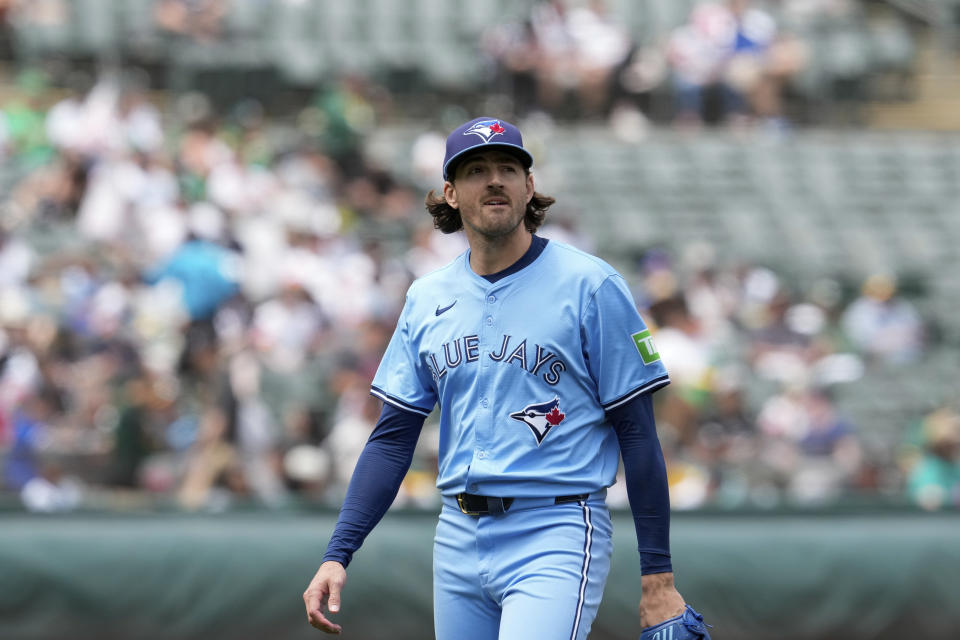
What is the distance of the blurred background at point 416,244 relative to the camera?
7852mm

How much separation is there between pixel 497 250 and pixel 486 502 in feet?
2.10

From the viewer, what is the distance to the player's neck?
11.5 feet

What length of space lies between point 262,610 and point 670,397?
3.23m

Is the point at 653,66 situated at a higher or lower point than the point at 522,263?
higher

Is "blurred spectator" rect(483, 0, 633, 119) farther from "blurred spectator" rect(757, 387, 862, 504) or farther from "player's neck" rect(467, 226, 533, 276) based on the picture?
"player's neck" rect(467, 226, 533, 276)

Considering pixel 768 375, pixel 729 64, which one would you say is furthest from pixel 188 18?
pixel 768 375

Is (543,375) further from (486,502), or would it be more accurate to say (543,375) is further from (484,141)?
(484,141)

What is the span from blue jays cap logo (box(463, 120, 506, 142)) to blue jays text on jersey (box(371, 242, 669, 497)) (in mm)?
356

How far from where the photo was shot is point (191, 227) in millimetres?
10188

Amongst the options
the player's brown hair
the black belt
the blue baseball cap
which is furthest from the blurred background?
the blue baseball cap

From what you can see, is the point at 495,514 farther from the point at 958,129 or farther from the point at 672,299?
the point at 958,129

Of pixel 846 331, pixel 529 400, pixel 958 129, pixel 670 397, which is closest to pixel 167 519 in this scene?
pixel 670 397

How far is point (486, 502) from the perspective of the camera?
3.40m

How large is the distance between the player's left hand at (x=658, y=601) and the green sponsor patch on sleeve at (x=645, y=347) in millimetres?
522
